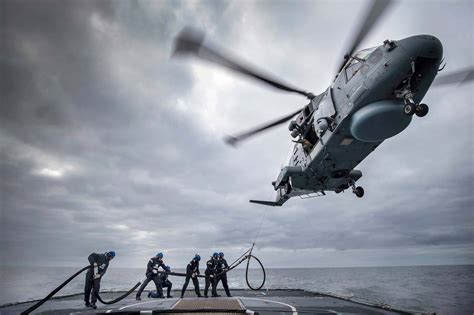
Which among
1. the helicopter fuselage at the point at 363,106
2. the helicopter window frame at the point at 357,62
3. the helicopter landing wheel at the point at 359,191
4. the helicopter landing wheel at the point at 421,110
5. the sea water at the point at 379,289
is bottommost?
the sea water at the point at 379,289

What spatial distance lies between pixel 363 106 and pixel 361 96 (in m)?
0.35

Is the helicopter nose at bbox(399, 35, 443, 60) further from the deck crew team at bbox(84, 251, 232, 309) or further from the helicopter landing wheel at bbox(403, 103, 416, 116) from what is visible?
the deck crew team at bbox(84, 251, 232, 309)

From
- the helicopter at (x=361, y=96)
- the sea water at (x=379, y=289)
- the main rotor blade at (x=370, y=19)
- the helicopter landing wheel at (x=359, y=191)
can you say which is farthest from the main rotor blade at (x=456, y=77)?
the sea water at (x=379, y=289)

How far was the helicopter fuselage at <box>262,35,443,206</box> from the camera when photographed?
312 inches

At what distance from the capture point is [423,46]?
7.71 metres

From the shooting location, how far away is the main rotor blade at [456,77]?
8.20m

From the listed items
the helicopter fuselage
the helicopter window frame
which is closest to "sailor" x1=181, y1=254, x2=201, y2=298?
the helicopter fuselage

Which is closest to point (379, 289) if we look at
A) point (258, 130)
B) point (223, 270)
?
point (223, 270)

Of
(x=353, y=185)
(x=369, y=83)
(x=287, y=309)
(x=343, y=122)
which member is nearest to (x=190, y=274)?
(x=287, y=309)

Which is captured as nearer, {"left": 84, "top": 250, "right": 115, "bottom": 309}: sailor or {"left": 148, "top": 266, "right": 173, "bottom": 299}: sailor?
{"left": 84, "top": 250, "right": 115, "bottom": 309}: sailor

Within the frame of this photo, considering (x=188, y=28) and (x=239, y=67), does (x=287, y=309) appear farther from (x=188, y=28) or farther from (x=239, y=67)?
(x=188, y=28)

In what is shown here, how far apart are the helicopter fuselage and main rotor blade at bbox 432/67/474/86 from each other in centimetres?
77

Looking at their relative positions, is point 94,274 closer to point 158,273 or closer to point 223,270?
point 158,273

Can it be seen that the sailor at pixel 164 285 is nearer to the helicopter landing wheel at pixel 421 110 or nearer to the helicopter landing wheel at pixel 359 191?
the helicopter landing wheel at pixel 359 191
